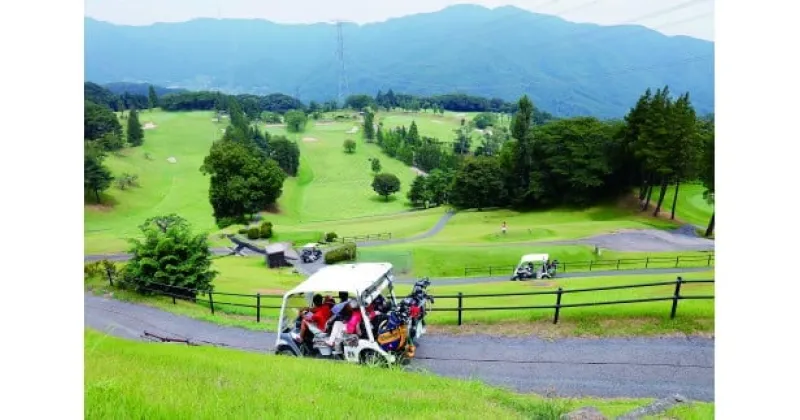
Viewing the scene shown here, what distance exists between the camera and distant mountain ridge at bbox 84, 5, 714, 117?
1004 centimetres

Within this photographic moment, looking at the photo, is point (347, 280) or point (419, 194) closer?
point (347, 280)

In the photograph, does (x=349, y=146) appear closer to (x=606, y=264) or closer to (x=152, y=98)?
(x=152, y=98)

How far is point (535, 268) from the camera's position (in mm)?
11562

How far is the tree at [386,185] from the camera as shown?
1582 cm

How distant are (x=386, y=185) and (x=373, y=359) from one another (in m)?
10.6

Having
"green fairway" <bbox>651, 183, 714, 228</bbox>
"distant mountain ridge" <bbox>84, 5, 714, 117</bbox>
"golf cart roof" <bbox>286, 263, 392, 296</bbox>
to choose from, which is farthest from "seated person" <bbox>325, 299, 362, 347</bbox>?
"green fairway" <bbox>651, 183, 714, 228</bbox>

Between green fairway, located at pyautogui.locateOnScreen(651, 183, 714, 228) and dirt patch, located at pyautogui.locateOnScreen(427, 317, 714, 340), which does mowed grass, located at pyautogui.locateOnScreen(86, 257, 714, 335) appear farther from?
green fairway, located at pyautogui.locateOnScreen(651, 183, 714, 228)

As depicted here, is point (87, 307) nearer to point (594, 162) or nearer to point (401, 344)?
point (401, 344)

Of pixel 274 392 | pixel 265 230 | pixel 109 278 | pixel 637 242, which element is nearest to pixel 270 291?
pixel 265 230

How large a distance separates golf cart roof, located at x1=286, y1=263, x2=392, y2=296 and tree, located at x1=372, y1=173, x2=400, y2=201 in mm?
9144

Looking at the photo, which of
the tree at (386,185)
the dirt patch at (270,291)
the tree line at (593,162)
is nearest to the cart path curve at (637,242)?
the tree line at (593,162)

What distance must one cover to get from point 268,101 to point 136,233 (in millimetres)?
8853

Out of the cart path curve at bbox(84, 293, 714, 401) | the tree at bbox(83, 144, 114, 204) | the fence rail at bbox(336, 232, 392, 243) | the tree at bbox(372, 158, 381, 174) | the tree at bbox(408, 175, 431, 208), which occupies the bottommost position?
the cart path curve at bbox(84, 293, 714, 401)

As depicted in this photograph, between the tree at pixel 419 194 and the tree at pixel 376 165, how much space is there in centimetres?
247
